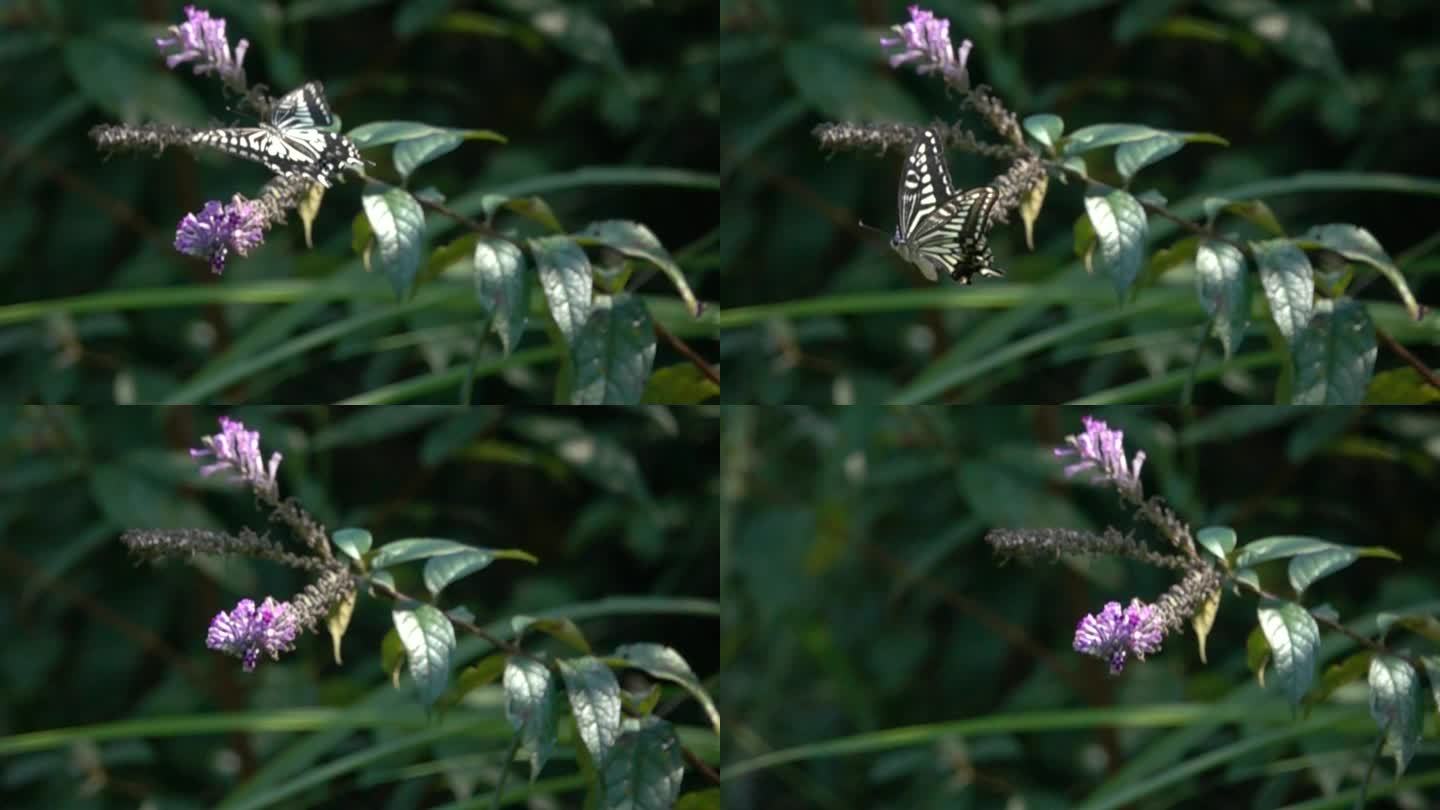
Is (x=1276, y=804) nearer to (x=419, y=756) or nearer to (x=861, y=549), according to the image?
(x=861, y=549)

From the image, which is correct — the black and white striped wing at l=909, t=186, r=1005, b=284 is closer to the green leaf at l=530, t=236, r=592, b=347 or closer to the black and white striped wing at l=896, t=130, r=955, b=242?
the black and white striped wing at l=896, t=130, r=955, b=242

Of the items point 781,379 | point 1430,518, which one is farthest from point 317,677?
point 1430,518

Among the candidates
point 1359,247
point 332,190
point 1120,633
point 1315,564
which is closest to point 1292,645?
point 1315,564

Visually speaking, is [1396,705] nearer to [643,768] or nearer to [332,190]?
[643,768]

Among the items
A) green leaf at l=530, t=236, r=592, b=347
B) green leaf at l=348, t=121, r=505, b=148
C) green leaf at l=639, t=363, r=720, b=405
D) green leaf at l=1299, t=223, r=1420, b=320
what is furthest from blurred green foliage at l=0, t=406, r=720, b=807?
green leaf at l=1299, t=223, r=1420, b=320

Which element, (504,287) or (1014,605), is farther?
(1014,605)

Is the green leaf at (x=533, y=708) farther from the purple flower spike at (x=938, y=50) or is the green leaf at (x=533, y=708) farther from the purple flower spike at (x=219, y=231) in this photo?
the purple flower spike at (x=938, y=50)
